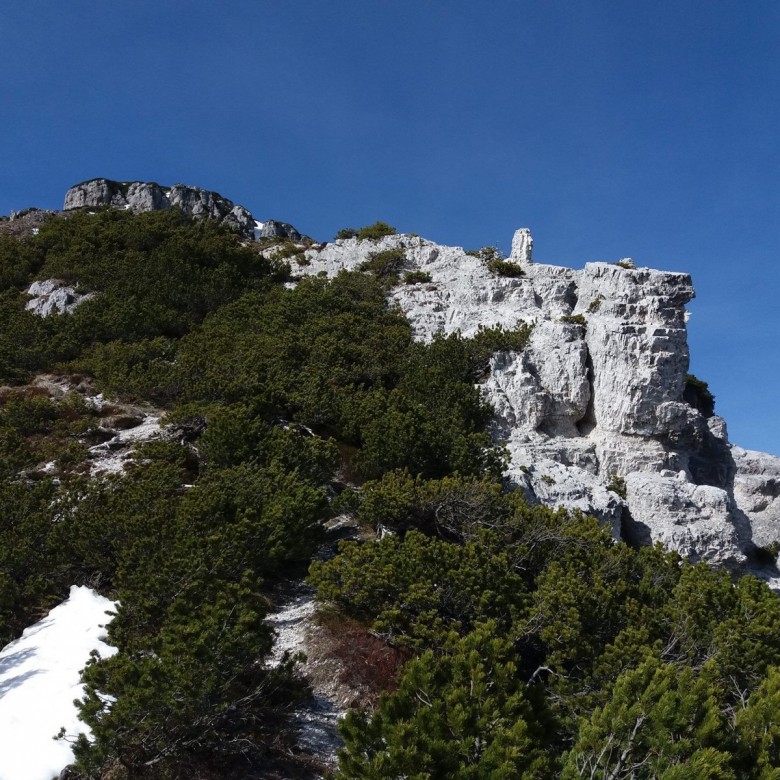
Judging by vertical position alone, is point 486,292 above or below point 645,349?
above

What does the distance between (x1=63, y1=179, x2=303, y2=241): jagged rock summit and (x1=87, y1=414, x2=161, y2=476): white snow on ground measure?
52.9m

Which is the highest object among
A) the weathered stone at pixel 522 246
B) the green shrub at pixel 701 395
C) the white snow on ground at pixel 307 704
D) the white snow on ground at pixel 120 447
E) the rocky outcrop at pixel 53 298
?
the weathered stone at pixel 522 246

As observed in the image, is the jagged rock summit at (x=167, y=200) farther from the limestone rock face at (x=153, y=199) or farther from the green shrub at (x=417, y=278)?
the green shrub at (x=417, y=278)

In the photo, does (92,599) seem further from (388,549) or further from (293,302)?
(293,302)

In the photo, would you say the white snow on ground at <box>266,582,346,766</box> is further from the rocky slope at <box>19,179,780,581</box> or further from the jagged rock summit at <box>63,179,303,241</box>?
the jagged rock summit at <box>63,179,303,241</box>

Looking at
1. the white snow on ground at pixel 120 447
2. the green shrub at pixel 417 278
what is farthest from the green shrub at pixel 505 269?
the white snow on ground at pixel 120 447

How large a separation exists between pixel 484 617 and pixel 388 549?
2.27m

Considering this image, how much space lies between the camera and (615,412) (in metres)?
24.5

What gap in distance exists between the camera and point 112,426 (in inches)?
842

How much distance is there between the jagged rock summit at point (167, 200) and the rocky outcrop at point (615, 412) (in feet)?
159

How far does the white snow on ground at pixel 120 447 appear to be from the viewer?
18562mm

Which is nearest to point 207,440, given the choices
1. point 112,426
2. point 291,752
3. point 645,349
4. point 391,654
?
point 112,426

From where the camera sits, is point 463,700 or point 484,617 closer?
A: point 463,700

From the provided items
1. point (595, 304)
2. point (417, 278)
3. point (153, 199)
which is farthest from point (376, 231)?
point (153, 199)
